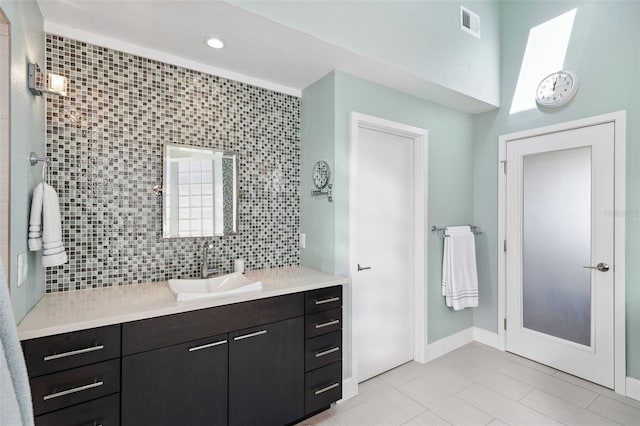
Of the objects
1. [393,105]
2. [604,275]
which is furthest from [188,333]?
[604,275]

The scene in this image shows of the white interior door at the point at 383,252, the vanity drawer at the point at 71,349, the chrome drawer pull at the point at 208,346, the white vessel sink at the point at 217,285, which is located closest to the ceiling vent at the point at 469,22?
the white interior door at the point at 383,252

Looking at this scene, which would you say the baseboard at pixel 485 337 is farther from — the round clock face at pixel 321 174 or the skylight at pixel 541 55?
the round clock face at pixel 321 174

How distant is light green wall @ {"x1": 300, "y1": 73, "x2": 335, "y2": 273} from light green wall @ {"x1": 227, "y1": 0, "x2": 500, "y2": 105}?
39cm

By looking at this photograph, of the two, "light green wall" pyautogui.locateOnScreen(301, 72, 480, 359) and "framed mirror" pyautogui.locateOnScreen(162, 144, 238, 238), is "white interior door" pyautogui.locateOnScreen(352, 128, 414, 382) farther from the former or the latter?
"framed mirror" pyautogui.locateOnScreen(162, 144, 238, 238)

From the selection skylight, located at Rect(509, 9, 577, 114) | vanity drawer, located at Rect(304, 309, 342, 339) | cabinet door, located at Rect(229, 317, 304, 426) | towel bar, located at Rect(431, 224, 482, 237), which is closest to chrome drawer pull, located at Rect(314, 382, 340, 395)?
cabinet door, located at Rect(229, 317, 304, 426)

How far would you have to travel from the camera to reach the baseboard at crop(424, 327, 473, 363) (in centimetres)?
299

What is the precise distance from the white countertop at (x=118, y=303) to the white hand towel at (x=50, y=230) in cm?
25

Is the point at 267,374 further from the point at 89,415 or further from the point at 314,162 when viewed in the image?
the point at 314,162

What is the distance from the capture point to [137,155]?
2076 mm

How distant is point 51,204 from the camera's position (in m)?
1.54

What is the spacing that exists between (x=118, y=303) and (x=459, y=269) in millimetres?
2798

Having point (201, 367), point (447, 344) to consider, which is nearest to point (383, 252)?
point (447, 344)

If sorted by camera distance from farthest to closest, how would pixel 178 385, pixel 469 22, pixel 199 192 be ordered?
pixel 469 22
pixel 199 192
pixel 178 385

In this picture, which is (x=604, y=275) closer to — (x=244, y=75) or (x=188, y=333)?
(x=188, y=333)
